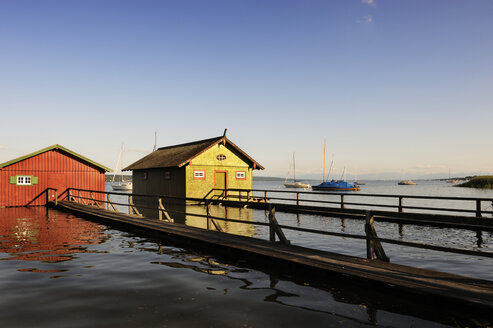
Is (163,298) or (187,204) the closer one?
(163,298)

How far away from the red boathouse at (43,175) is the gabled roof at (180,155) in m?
5.35

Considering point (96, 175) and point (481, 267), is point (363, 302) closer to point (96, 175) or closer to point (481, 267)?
point (481, 267)

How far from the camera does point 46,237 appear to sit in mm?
13898

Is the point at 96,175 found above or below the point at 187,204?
above

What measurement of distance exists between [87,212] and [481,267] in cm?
1879

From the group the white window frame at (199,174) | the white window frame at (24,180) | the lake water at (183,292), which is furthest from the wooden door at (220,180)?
the lake water at (183,292)

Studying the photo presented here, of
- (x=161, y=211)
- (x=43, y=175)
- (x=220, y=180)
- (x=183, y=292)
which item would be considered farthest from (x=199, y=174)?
(x=183, y=292)

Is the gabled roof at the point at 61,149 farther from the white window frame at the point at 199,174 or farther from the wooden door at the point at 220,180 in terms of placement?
the wooden door at the point at 220,180

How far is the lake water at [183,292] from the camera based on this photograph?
5637mm

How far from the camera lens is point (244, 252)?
9.72 metres

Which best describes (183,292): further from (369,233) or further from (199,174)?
(199,174)

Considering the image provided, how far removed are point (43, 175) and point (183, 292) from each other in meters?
26.1

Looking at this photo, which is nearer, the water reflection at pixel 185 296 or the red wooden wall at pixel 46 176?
the water reflection at pixel 185 296

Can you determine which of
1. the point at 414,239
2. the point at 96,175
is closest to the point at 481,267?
the point at 414,239
